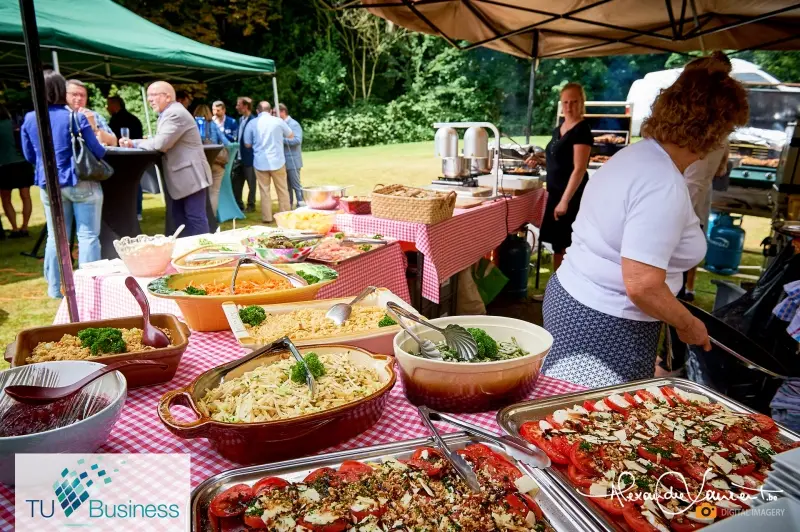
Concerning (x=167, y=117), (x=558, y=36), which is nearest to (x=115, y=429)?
(x=167, y=117)

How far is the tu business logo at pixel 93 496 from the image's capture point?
2.63ft

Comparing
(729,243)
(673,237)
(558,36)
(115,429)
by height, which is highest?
(558,36)

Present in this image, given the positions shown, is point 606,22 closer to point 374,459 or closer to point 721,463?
point 721,463

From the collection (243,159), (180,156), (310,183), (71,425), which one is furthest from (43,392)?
(310,183)

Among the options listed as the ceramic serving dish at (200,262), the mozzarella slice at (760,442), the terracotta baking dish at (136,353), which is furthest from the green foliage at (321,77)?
the mozzarella slice at (760,442)

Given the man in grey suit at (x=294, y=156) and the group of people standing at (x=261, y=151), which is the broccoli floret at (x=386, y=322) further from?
the man in grey suit at (x=294, y=156)

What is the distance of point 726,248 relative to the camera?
5.80m

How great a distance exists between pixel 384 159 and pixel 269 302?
568 inches

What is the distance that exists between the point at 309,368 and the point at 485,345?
40 centimetres

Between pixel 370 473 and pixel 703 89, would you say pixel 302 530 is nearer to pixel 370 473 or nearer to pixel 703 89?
pixel 370 473

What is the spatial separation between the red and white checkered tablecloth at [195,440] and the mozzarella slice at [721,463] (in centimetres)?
37

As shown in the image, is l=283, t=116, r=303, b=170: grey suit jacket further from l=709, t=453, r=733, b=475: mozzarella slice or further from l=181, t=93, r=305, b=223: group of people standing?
l=709, t=453, r=733, b=475: mozzarella slice

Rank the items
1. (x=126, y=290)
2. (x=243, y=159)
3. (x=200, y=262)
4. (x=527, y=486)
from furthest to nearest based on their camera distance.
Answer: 1. (x=243, y=159)
2. (x=200, y=262)
3. (x=126, y=290)
4. (x=527, y=486)

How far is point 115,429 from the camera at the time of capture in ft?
3.50
